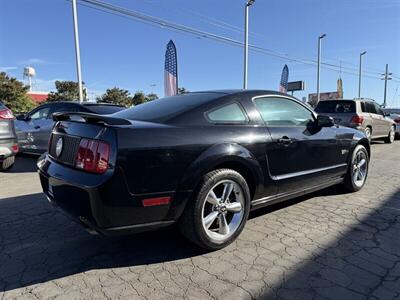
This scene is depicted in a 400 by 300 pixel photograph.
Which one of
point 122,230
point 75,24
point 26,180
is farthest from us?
point 75,24

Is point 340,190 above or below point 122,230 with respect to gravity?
below

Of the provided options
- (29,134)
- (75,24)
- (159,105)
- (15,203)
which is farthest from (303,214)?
(75,24)

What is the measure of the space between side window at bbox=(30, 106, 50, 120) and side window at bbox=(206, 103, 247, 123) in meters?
5.67

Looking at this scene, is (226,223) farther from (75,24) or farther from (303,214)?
(75,24)

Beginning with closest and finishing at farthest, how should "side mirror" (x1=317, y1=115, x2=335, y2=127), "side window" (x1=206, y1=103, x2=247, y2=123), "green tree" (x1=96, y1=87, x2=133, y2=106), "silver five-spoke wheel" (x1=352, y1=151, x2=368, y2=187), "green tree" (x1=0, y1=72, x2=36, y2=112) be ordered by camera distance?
1. "side window" (x1=206, y1=103, x2=247, y2=123)
2. "side mirror" (x1=317, y1=115, x2=335, y2=127)
3. "silver five-spoke wheel" (x1=352, y1=151, x2=368, y2=187)
4. "green tree" (x1=0, y1=72, x2=36, y2=112)
5. "green tree" (x1=96, y1=87, x2=133, y2=106)

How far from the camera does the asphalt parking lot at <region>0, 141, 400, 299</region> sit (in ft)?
8.46

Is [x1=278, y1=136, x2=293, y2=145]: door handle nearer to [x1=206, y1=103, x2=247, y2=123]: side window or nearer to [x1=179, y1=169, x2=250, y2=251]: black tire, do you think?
[x1=206, y1=103, x2=247, y2=123]: side window

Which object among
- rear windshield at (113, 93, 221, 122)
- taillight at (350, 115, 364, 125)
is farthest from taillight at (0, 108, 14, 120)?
taillight at (350, 115, 364, 125)

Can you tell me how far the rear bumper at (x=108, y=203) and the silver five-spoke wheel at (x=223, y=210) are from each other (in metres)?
0.34

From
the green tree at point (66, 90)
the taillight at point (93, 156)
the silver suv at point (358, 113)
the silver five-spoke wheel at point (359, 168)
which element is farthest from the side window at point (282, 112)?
the green tree at point (66, 90)

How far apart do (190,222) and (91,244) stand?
1097 mm

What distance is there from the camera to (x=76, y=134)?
2.95 metres

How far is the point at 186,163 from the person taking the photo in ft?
9.56

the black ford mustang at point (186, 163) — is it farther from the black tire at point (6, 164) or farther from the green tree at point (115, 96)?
the green tree at point (115, 96)
